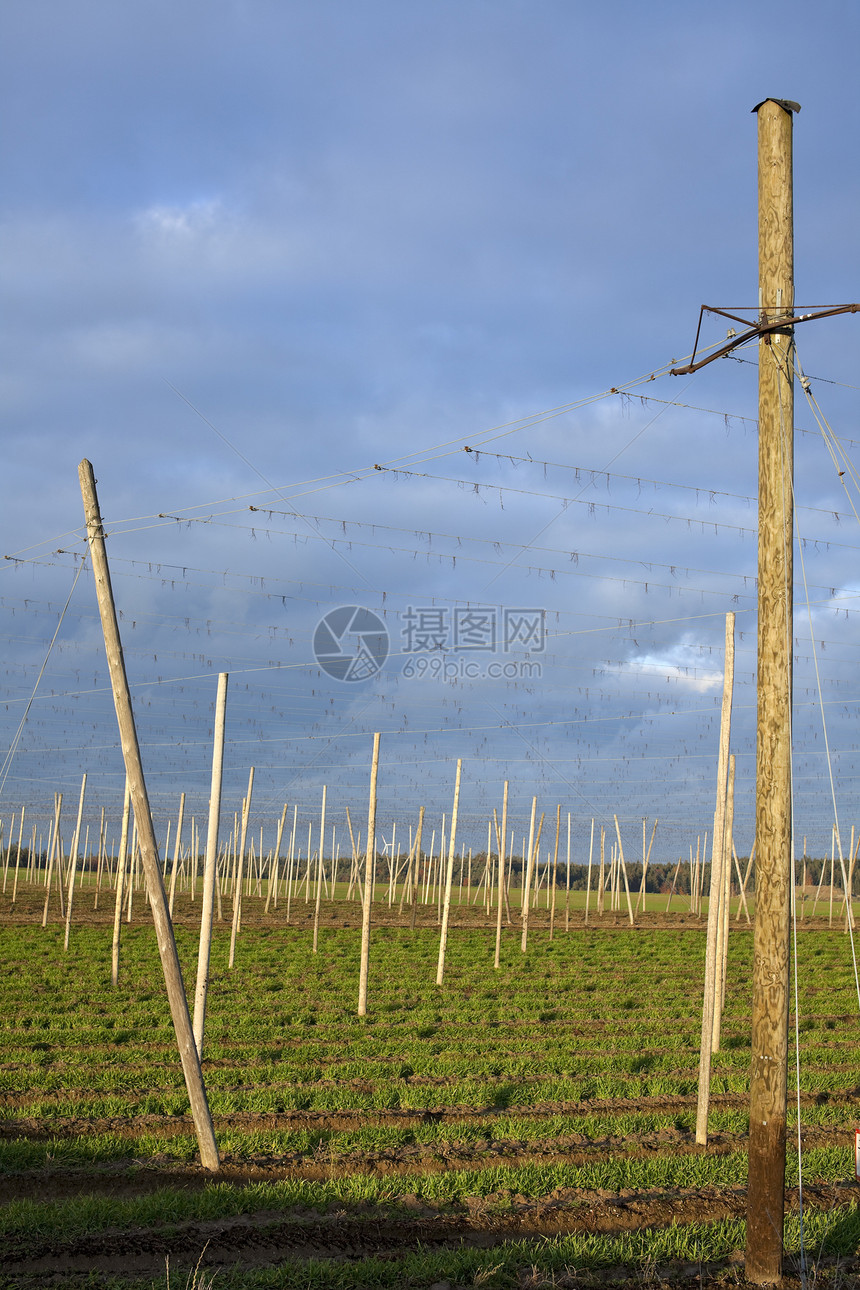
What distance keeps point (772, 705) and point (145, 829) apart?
565 cm

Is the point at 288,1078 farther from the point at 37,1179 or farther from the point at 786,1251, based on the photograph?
the point at 786,1251

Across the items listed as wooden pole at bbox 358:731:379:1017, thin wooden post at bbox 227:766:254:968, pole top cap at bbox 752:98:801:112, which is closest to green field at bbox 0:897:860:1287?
wooden pole at bbox 358:731:379:1017

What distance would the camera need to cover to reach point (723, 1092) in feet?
42.8

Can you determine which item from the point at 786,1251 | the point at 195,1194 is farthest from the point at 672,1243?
the point at 195,1194

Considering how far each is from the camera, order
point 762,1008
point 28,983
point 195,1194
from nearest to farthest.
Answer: point 762,1008 < point 195,1194 < point 28,983

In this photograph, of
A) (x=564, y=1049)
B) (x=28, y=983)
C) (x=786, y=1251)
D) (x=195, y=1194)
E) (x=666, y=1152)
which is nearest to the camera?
(x=786, y=1251)

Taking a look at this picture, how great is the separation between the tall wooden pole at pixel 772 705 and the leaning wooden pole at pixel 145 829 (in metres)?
4.83

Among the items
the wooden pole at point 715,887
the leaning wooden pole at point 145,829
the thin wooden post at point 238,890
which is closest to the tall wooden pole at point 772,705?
the wooden pole at point 715,887

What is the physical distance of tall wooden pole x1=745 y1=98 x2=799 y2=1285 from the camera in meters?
6.54

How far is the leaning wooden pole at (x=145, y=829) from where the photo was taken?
8.87 meters

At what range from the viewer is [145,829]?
904cm

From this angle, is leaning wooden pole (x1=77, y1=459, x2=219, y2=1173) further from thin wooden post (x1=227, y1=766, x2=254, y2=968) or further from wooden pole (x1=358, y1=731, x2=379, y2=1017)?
thin wooden post (x1=227, y1=766, x2=254, y2=968)

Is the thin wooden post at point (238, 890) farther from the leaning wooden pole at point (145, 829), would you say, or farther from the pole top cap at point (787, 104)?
the pole top cap at point (787, 104)

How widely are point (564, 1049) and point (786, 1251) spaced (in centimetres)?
808
